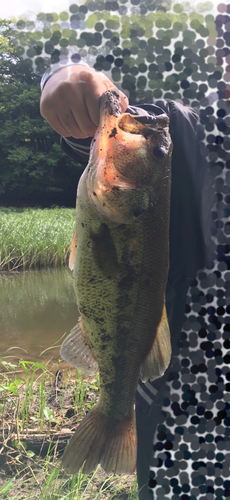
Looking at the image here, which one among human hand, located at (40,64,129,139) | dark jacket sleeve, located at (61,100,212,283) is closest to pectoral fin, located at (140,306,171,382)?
dark jacket sleeve, located at (61,100,212,283)

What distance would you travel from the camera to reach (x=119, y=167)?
1.15 m

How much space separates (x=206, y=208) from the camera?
60.5 inches

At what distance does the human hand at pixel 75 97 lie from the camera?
1.09 metres

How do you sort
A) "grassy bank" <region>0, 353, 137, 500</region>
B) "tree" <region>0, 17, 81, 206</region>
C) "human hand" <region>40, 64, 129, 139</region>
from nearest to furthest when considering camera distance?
"human hand" <region>40, 64, 129, 139</region>
"grassy bank" <region>0, 353, 137, 500</region>
"tree" <region>0, 17, 81, 206</region>

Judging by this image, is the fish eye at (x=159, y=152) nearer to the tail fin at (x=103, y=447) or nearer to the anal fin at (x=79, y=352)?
the anal fin at (x=79, y=352)

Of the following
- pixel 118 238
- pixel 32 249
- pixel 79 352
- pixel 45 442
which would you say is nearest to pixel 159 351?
pixel 79 352

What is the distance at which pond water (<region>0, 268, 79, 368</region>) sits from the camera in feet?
15.6

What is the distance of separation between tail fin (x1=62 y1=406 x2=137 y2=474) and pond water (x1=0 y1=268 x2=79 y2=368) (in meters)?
2.19

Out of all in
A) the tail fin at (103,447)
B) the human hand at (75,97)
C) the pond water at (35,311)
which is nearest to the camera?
the human hand at (75,97)

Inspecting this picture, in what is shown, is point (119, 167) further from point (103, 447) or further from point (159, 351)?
point (103, 447)

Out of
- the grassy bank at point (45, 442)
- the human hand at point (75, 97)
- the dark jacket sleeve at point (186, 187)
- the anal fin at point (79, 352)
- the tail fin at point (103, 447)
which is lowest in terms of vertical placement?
the grassy bank at point (45, 442)

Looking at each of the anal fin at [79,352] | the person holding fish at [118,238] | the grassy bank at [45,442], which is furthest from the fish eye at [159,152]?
the grassy bank at [45,442]

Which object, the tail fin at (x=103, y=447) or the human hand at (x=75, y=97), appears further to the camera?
the tail fin at (x=103, y=447)

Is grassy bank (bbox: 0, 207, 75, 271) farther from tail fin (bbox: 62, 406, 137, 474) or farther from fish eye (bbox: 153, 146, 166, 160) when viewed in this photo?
fish eye (bbox: 153, 146, 166, 160)
